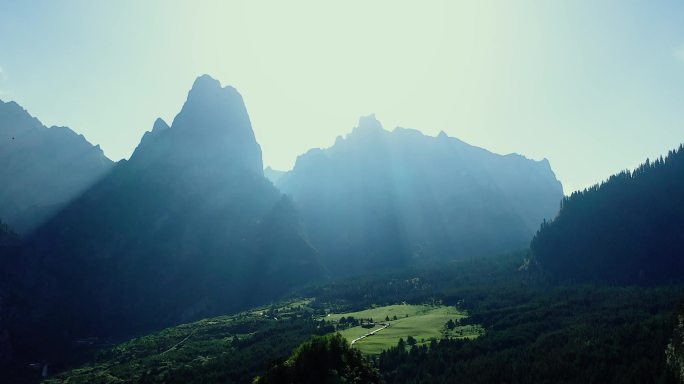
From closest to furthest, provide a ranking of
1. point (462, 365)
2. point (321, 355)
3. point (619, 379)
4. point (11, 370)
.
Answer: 1. point (321, 355)
2. point (619, 379)
3. point (462, 365)
4. point (11, 370)

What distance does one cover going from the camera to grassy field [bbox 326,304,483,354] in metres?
114

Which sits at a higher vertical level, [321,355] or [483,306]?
[321,355]

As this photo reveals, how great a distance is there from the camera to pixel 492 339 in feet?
358

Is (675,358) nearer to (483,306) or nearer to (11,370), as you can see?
(483,306)

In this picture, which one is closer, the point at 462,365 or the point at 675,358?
the point at 675,358

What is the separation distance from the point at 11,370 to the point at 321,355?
191 meters

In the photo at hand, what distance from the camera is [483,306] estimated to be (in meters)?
154

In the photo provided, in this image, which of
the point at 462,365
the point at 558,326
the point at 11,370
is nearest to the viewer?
the point at 462,365

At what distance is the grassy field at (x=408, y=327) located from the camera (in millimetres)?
114250

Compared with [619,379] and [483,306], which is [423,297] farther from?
→ [619,379]

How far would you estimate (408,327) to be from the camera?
133m

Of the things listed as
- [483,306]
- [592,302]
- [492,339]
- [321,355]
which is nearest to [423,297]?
[483,306]

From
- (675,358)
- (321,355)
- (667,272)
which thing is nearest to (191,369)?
(321,355)

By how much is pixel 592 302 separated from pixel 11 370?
698ft
